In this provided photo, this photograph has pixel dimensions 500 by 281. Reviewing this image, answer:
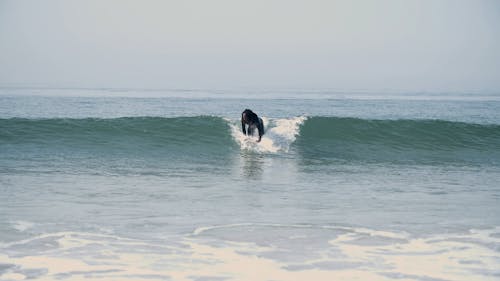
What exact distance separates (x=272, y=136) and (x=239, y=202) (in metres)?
10.3

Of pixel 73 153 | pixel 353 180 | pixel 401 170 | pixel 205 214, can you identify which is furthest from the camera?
pixel 73 153

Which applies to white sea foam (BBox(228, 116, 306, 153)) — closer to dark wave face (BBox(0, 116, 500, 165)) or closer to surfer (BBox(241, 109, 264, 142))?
dark wave face (BBox(0, 116, 500, 165))

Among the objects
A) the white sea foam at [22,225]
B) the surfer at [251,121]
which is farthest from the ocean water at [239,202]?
the surfer at [251,121]

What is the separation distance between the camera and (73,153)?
1761 centimetres

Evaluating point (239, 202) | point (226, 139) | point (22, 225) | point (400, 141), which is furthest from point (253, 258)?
point (400, 141)

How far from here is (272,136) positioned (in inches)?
813

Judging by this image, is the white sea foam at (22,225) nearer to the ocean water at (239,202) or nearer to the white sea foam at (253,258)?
the ocean water at (239,202)

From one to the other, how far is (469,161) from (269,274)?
44.8 ft

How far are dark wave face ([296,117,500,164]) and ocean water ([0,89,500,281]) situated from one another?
10 centimetres

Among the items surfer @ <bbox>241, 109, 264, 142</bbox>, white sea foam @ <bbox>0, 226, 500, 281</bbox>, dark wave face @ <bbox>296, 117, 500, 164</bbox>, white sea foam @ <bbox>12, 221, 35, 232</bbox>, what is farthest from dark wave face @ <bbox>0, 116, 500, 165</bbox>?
white sea foam @ <bbox>0, 226, 500, 281</bbox>

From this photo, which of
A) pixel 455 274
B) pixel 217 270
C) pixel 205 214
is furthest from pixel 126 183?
pixel 455 274

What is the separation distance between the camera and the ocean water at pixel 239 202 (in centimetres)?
678

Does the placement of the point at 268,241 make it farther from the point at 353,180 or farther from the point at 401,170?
the point at 401,170

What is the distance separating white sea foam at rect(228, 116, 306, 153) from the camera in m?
19.4
